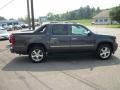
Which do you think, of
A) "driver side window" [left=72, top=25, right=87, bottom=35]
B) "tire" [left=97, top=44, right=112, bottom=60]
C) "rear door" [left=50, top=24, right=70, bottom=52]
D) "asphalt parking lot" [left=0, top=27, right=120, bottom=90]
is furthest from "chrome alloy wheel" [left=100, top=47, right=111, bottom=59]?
"rear door" [left=50, top=24, right=70, bottom=52]

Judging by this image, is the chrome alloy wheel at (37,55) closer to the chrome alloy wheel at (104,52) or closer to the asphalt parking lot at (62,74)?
the asphalt parking lot at (62,74)

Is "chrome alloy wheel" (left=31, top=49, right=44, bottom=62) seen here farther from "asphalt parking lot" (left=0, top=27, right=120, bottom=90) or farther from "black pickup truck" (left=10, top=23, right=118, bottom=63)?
"asphalt parking lot" (left=0, top=27, right=120, bottom=90)

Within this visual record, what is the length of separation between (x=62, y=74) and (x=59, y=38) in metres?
2.87

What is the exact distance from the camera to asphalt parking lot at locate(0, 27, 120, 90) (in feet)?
23.4

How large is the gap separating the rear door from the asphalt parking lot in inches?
25.2

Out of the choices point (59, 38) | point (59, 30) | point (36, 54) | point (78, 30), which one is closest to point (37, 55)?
point (36, 54)

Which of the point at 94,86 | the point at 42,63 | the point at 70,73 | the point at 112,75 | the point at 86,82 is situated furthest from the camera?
the point at 42,63

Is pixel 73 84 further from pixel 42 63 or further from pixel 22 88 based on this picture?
pixel 42 63

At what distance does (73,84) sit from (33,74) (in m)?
2.03

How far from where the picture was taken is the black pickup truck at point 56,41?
36.4 feet

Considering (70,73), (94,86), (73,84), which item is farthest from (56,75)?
(94,86)

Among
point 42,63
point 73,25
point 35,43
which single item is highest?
point 73,25

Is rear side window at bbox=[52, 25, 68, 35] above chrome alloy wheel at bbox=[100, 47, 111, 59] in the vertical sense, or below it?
above

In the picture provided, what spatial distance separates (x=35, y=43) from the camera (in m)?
11.2
